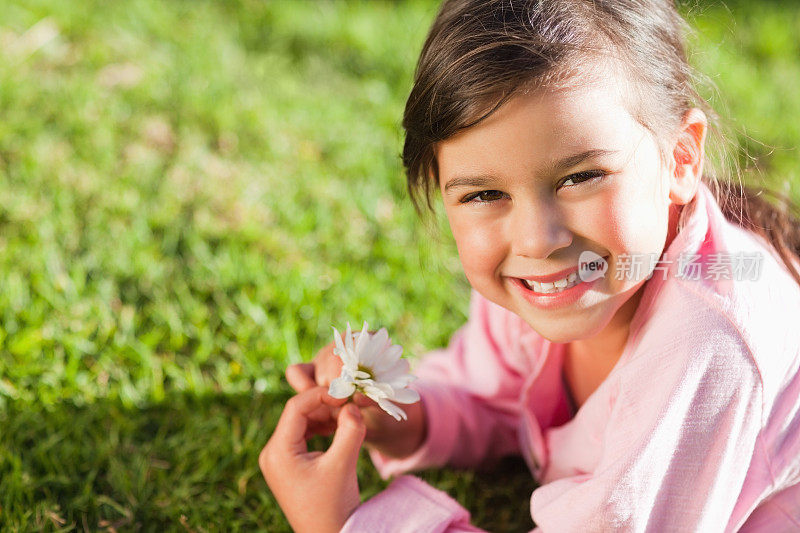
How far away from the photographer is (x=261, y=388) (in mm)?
2039

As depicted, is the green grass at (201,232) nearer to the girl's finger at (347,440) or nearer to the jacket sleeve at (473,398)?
the jacket sleeve at (473,398)

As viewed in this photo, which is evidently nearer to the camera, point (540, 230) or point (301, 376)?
point (540, 230)

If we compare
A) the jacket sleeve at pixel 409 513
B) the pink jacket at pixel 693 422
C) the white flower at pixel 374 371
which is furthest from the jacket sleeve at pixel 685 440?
the white flower at pixel 374 371

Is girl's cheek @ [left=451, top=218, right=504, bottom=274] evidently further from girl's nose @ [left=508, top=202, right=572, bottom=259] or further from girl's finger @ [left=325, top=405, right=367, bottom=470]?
girl's finger @ [left=325, top=405, right=367, bottom=470]

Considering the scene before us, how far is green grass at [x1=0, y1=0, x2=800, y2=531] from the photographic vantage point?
6.07 ft

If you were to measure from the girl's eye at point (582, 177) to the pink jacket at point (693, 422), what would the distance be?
0.26m

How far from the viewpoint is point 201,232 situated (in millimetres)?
2449

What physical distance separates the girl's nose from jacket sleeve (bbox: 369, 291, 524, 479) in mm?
558

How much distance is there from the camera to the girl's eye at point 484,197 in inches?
52.6

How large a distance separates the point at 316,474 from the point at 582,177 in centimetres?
72

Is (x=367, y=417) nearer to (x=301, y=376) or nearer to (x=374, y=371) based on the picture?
(x=301, y=376)

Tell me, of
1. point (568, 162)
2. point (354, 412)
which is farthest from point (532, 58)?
point (354, 412)

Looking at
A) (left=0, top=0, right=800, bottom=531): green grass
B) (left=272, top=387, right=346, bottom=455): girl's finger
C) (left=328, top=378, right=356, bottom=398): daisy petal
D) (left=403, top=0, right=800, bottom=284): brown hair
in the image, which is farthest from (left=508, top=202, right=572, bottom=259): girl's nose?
(left=0, top=0, right=800, bottom=531): green grass

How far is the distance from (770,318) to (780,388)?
0.12 metres
